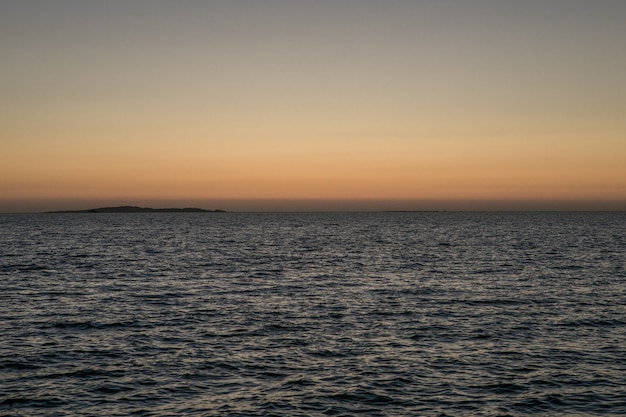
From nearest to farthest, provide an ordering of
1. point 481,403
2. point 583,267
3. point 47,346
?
point 481,403 < point 47,346 < point 583,267

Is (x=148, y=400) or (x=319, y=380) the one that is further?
(x=319, y=380)

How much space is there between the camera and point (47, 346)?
95.4ft

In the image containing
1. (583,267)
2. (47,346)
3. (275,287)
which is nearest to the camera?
(47,346)

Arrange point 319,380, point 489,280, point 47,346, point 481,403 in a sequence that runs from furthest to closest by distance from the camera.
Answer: point 489,280 → point 47,346 → point 319,380 → point 481,403

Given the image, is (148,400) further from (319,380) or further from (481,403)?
(481,403)

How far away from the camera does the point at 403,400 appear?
21.6 m

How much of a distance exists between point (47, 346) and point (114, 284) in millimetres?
23192

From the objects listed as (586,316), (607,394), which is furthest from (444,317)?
(607,394)

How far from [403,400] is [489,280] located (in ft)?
118

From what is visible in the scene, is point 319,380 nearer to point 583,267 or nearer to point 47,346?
point 47,346

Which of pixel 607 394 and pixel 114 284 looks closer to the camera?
pixel 607 394

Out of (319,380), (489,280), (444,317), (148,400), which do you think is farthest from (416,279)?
(148,400)

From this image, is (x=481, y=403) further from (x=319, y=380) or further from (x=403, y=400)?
(x=319, y=380)

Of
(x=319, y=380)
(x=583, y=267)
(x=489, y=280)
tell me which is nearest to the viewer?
(x=319, y=380)
